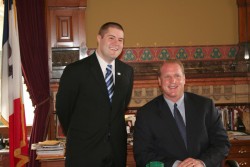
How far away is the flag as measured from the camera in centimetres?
373

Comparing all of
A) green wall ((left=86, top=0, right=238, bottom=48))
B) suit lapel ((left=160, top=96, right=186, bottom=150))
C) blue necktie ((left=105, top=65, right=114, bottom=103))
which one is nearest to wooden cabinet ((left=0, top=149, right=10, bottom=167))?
→ green wall ((left=86, top=0, right=238, bottom=48))

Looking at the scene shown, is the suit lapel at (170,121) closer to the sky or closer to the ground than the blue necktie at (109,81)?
closer to the ground

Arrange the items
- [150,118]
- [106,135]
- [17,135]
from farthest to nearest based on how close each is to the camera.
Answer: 1. [17,135]
2. [106,135]
3. [150,118]

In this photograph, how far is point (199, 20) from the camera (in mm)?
4438

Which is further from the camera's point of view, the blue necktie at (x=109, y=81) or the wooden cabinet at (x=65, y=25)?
the wooden cabinet at (x=65, y=25)

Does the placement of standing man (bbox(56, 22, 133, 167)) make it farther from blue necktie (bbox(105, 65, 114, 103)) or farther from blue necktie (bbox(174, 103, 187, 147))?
blue necktie (bbox(174, 103, 187, 147))

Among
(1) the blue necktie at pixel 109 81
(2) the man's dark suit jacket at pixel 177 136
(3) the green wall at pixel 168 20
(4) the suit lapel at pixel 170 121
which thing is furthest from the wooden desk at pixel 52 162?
(3) the green wall at pixel 168 20

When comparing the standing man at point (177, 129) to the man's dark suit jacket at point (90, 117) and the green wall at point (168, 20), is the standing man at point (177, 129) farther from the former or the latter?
the green wall at point (168, 20)

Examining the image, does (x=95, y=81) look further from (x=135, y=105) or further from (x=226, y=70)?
(x=226, y=70)

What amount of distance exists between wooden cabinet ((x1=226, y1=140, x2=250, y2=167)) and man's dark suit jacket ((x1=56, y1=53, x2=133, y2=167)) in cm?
159

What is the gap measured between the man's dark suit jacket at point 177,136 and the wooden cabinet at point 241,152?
1.43 meters

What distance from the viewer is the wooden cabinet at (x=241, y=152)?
3.81 meters

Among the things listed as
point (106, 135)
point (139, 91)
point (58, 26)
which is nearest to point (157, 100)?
point (106, 135)

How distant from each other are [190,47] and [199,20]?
1.14 feet
